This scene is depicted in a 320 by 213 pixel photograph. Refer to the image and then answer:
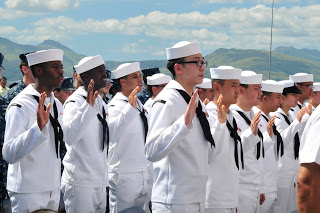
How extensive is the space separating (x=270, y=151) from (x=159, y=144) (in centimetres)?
344

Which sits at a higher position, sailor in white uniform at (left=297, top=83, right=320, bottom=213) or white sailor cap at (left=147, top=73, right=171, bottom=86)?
sailor in white uniform at (left=297, top=83, right=320, bottom=213)

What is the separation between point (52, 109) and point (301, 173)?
3.08 meters

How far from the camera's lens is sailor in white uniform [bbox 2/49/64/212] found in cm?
452

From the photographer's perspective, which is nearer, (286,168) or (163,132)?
(163,132)

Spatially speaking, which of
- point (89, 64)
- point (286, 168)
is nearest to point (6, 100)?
point (89, 64)

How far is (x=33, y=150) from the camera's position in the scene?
4.80 metres

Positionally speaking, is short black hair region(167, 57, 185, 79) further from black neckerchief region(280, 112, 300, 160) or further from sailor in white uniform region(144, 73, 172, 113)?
sailor in white uniform region(144, 73, 172, 113)

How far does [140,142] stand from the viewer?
286 inches

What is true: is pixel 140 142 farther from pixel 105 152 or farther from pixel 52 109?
pixel 52 109

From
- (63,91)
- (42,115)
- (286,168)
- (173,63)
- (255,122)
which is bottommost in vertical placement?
(286,168)

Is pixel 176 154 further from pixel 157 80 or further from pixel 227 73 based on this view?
pixel 157 80

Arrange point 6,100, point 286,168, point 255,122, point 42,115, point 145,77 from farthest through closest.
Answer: point 145,77 < point 286,168 < point 6,100 < point 255,122 < point 42,115

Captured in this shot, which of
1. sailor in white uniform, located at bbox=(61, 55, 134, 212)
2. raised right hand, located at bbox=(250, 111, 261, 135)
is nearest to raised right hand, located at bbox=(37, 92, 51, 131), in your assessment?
sailor in white uniform, located at bbox=(61, 55, 134, 212)

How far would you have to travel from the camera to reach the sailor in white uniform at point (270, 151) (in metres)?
6.91
